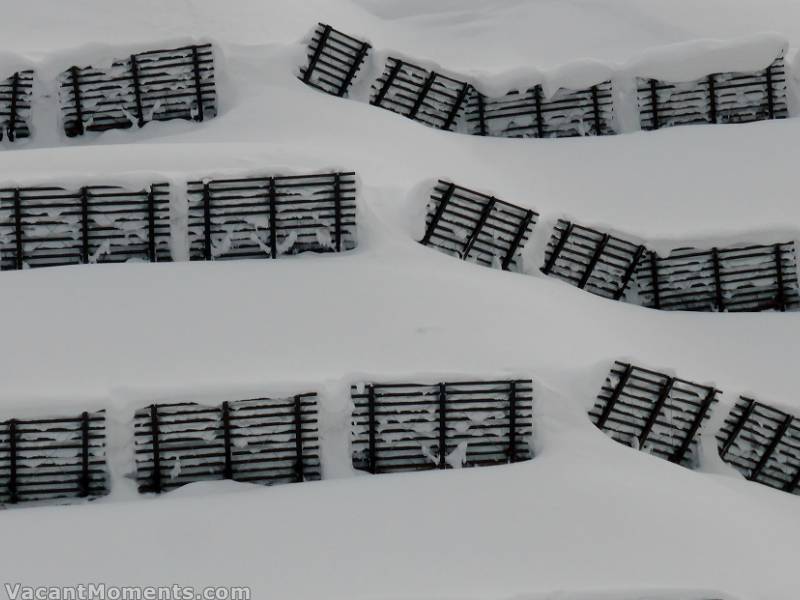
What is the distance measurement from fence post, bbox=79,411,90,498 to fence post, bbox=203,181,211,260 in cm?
313

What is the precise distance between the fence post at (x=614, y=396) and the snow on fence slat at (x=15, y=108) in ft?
31.5

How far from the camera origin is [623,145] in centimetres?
2072

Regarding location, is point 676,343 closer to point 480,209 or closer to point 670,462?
point 670,462

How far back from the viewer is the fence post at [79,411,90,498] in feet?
54.4

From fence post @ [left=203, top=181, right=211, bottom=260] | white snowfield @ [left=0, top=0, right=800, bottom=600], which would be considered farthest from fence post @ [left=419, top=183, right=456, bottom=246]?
fence post @ [left=203, top=181, right=211, bottom=260]

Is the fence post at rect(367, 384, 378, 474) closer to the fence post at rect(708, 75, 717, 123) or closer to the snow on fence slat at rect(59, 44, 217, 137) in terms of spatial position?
the snow on fence slat at rect(59, 44, 217, 137)

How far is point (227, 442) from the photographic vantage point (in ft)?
55.1

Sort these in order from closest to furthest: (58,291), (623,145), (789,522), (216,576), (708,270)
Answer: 1. (216,576)
2. (789,522)
3. (58,291)
4. (708,270)
5. (623,145)

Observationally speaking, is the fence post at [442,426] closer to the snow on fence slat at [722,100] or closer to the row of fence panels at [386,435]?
the row of fence panels at [386,435]

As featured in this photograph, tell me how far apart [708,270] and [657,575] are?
5412 mm

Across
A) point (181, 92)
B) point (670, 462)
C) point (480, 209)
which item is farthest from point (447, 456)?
point (181, 92)

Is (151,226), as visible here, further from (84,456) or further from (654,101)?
(654,101)

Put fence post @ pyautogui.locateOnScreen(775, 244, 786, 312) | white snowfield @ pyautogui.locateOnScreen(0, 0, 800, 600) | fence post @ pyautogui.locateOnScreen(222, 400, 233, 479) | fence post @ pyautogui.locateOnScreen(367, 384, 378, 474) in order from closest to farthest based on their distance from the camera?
white snowfield @ pyautogui.locateOnScreen(0, 0, 800, 600), fence post @ pyautogui.locateOnScreen(222, 400, 233, 479), fence post @ pyautogui.locateOnScreen(367, 384, 378, 474), fence post @ pyautogui.locateOnScreen(775, 244, 786, 312)

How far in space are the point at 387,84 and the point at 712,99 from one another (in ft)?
16.6
